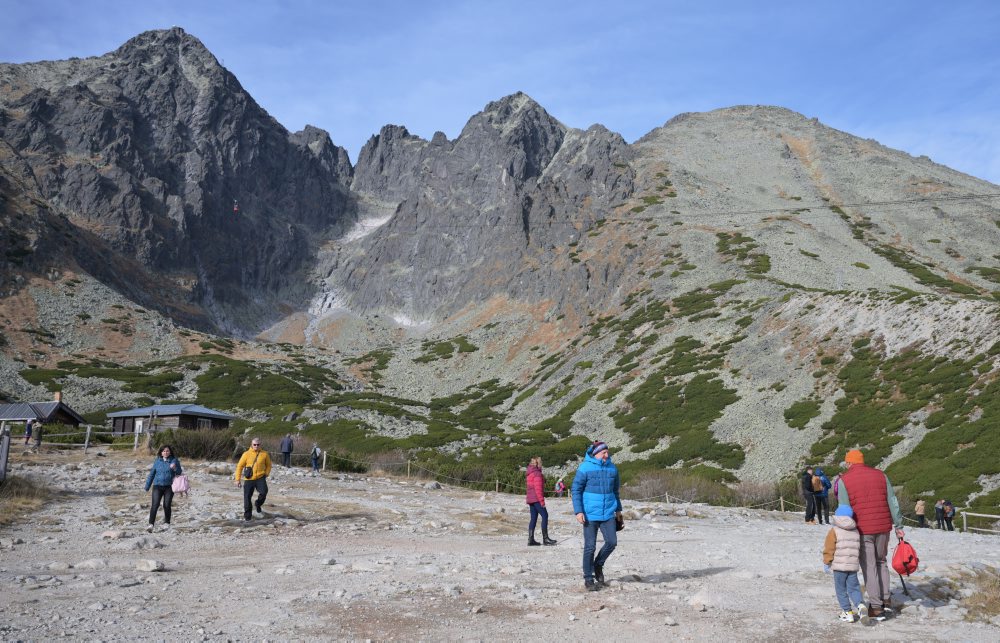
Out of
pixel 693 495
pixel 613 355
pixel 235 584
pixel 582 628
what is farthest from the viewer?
pixel 613 355

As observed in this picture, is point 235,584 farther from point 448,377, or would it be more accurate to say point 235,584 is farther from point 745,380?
point 448,377

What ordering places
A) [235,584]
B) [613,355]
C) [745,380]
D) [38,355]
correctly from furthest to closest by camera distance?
[38,355] → [613,355] → [745,380] → [235,584]

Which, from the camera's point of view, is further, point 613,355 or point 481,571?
point 613,355

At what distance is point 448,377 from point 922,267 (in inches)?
2810

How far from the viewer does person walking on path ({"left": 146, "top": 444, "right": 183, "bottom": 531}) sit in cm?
1659

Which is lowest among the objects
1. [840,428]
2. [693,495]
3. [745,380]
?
[693,495]

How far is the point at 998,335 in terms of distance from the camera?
1827 inches

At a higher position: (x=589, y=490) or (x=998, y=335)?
(x=998, y=335)

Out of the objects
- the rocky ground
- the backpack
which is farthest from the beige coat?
the rocky ground

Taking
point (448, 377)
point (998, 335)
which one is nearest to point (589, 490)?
point (998, 335)

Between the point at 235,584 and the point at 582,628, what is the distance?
5.30 metres

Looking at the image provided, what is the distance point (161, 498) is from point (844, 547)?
14.5 meters

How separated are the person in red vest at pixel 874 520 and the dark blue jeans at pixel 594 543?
123 inches

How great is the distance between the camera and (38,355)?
10381 centimetres
